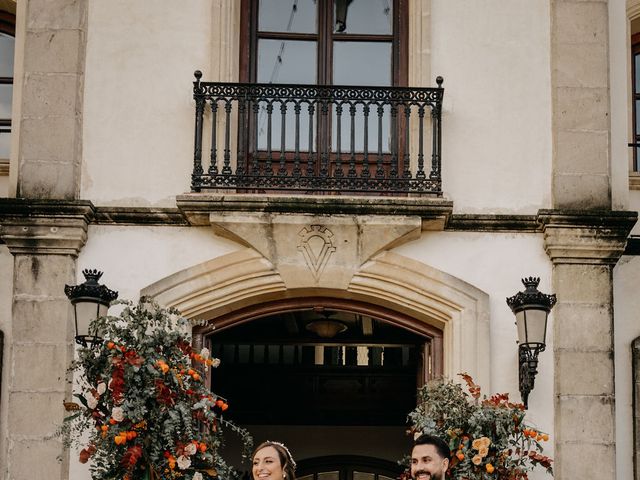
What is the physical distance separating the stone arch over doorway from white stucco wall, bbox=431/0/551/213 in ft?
2.03

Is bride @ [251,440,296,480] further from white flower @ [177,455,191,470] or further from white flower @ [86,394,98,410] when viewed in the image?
white flower @ [86,394,98,410]

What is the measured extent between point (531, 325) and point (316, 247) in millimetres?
1639

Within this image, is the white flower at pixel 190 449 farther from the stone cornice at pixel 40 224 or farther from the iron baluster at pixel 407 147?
the iron baluster at pixel 407 147

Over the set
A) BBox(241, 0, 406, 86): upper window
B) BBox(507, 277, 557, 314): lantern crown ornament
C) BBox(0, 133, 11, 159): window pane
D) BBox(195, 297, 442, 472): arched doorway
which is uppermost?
BBox(241, 0, 406, 86): upper window

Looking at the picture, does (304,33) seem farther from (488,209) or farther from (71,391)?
(71,391)

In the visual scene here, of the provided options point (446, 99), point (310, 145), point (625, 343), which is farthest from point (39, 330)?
point (625, 343)

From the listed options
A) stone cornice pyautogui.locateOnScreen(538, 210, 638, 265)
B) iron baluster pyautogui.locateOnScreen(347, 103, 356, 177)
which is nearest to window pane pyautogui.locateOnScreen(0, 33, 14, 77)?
iron baluster pyautogui.locateOnScreen(347, 103, 356, 177)

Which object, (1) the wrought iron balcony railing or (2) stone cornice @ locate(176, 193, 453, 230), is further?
(1) the wrought iron balcony railing

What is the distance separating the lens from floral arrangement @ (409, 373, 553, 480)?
31.0ft

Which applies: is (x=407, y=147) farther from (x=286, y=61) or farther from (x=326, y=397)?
(x=326, y=397)

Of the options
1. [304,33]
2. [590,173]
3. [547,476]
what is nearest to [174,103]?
[304,33]

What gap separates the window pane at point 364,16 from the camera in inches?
454

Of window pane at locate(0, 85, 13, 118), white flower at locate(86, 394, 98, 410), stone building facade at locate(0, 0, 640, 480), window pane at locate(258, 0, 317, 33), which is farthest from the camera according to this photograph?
window pane at locate(0, 85, 13, 118)

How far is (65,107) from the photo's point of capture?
10.8 meters
